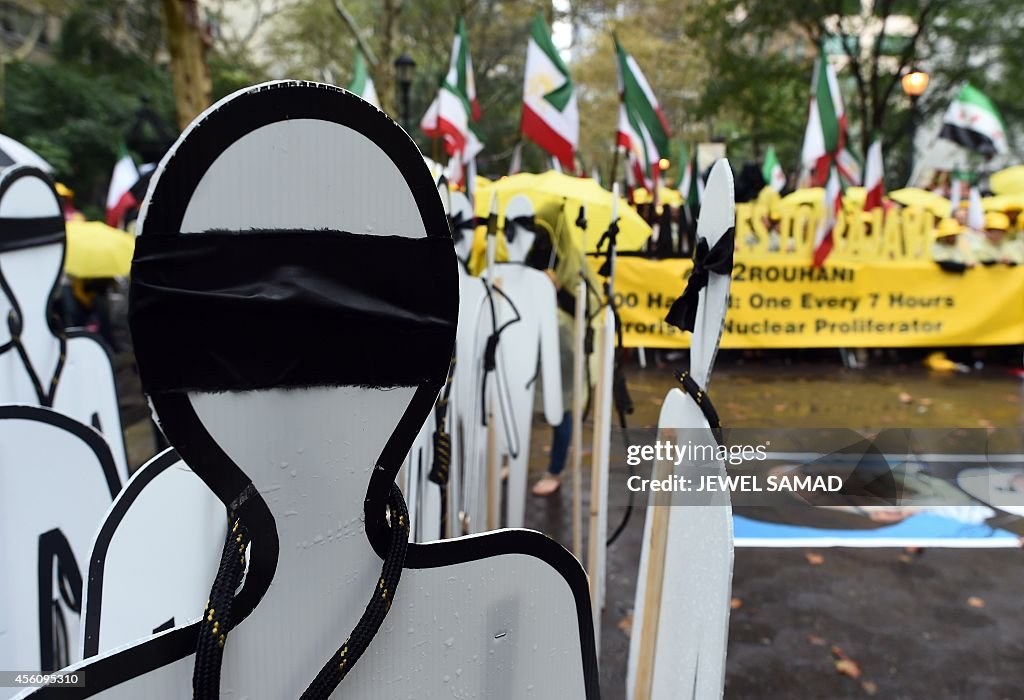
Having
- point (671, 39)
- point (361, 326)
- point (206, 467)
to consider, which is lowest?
point (206, 467)

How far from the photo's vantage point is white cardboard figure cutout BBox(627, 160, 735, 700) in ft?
5.07

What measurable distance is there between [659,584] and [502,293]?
177cm

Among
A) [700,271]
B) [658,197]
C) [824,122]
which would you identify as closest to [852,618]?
[700,271]

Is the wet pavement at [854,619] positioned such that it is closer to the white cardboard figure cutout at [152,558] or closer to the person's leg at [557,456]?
the person's leg at [557,456]

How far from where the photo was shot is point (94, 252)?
212 inches

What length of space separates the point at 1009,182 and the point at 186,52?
39.4ft

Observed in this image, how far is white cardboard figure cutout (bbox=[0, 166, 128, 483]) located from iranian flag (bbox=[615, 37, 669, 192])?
4171 mm

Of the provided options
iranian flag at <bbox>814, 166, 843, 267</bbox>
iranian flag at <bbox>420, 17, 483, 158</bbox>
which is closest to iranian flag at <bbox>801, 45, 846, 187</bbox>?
iranian flag at <bbox>814, 166, 843, 267</bbox>

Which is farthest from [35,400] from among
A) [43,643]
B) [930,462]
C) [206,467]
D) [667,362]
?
[667,362]

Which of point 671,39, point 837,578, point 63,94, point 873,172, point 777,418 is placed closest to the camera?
point 837,578

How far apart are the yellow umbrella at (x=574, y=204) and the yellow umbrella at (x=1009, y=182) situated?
910 cm

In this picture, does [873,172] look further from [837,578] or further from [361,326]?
[361,326]

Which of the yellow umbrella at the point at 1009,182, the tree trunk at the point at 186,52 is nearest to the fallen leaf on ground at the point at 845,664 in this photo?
the tree trunk at the point at 186,52

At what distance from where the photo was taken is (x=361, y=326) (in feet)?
2.58
